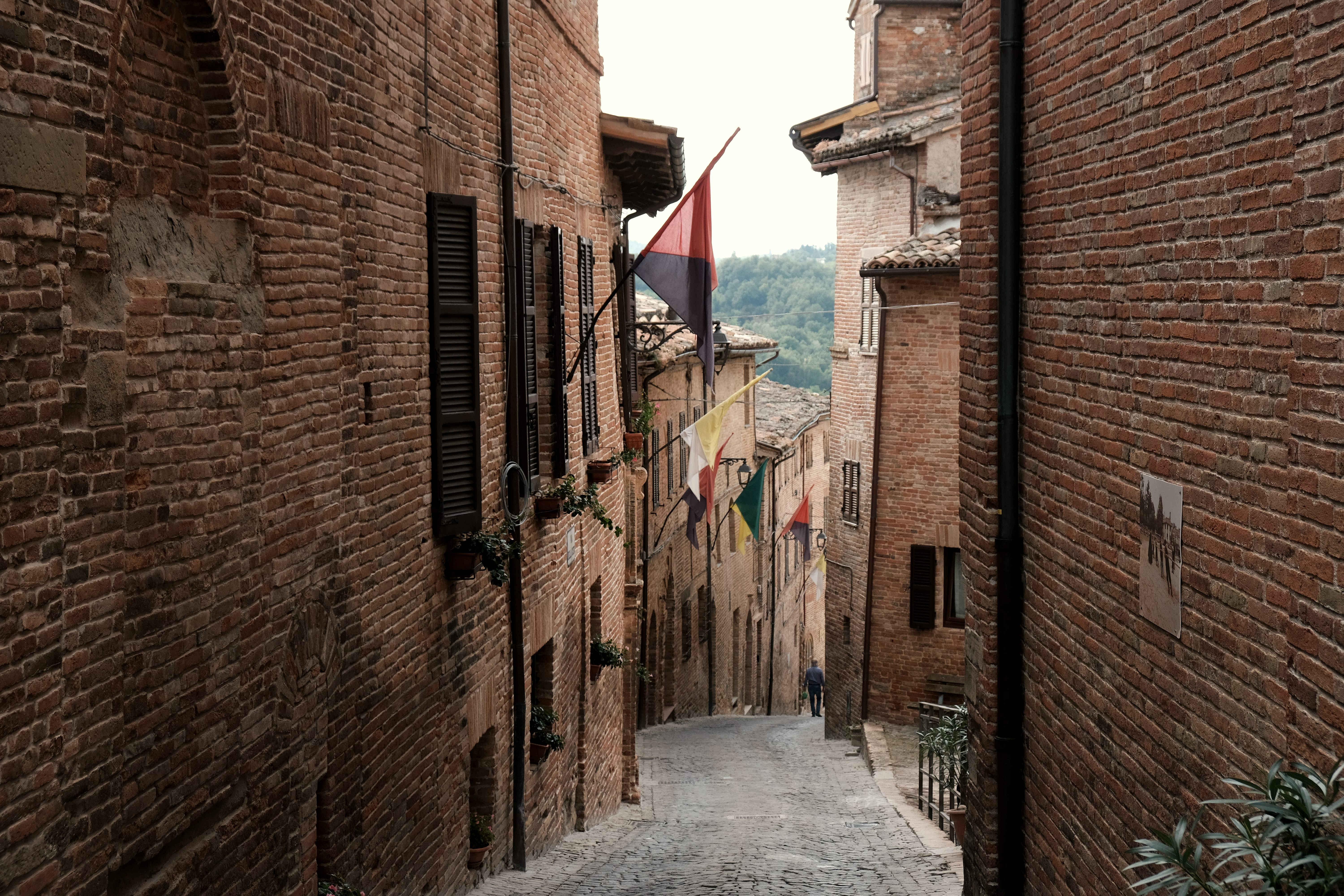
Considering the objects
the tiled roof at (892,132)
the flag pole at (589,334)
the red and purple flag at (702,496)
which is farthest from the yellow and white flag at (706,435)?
the tiled roof at (892,132)

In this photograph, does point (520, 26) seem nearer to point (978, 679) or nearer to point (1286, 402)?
point (978, 679)

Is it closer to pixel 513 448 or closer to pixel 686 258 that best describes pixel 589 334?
pixel 686 258

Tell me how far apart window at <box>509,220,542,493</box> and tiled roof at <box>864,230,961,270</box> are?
868cm

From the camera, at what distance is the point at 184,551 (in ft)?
17.4

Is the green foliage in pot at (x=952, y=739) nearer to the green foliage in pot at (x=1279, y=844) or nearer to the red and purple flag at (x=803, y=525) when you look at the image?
the green foliage in pot at (x=1279, y=844)

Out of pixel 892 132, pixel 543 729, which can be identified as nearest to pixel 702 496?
pixel 892 132

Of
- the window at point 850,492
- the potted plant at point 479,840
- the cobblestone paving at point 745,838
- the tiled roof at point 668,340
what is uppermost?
the tiled roof at point 668,340

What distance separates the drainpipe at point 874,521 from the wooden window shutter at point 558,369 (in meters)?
9.41

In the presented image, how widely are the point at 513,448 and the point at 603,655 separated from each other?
4.36 metres

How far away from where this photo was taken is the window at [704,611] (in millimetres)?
30734

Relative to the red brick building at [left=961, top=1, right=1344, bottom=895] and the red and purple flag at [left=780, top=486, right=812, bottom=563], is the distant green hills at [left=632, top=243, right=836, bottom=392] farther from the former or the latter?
the red brick building at [left=961, top=1, right=1344, bottom=895]

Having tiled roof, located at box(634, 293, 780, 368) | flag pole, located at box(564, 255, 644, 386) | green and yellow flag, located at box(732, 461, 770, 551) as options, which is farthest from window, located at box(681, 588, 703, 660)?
flag pole, located at box(564, 255, 644, 386)

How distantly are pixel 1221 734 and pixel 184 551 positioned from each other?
3925mm

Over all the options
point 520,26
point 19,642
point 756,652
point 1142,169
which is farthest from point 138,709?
point 756,652
